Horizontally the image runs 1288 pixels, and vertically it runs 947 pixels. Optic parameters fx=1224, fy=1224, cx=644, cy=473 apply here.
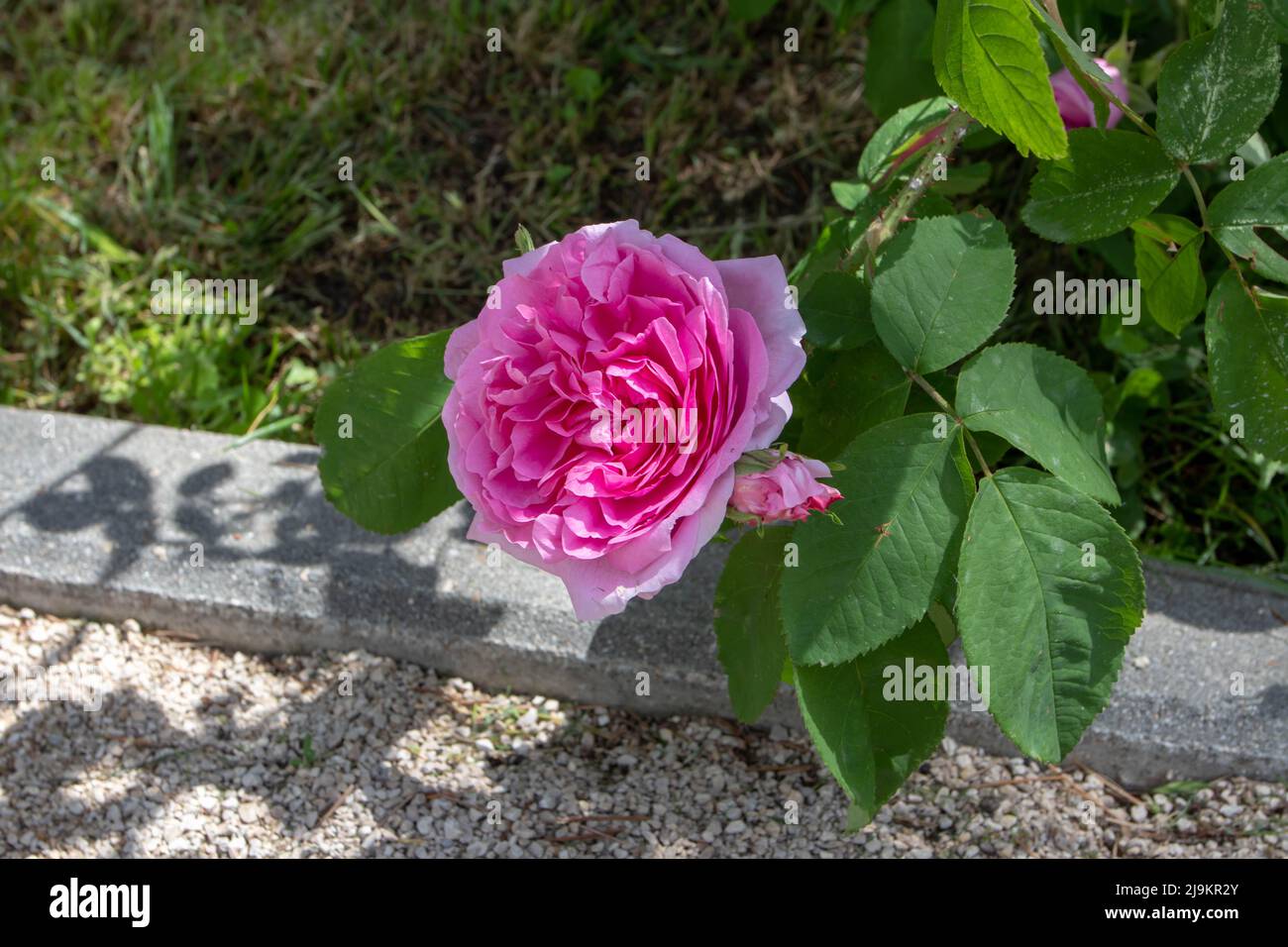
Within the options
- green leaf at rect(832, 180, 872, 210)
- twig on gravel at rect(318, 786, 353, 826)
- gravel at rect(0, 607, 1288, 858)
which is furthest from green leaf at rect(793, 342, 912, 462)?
twig on gravel at rect(318, 786, 353, 826)

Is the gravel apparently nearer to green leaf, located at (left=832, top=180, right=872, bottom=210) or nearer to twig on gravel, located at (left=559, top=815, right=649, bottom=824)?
twig on gravel, located at (left=559, top=815, right=649, bottom=824)

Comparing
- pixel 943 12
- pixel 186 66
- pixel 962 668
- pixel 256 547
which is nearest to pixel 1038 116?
pixel 943 12

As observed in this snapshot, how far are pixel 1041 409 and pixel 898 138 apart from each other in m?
0.56

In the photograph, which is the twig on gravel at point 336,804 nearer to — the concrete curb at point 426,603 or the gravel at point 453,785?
the gravel at point 453,785

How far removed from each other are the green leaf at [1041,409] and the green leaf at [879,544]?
0.22 ft

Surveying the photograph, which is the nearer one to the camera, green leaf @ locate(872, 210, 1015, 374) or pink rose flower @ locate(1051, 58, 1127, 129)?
green leaf @ locate(872, 210, 1015, 374)

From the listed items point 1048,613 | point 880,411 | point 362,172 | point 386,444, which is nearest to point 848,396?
point 880,411

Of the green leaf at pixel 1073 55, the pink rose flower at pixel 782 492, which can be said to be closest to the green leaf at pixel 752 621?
the pink rose flower at pixel 782 492

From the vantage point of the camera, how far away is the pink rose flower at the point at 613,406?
4.08 feet

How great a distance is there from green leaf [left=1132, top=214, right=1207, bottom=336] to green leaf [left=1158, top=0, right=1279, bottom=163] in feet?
0.42

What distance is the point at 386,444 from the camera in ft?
5.57

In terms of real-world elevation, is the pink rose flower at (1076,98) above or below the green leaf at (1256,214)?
above

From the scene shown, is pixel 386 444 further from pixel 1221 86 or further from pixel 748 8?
pixel 748 8

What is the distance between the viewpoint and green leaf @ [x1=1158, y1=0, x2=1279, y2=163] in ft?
5.14
